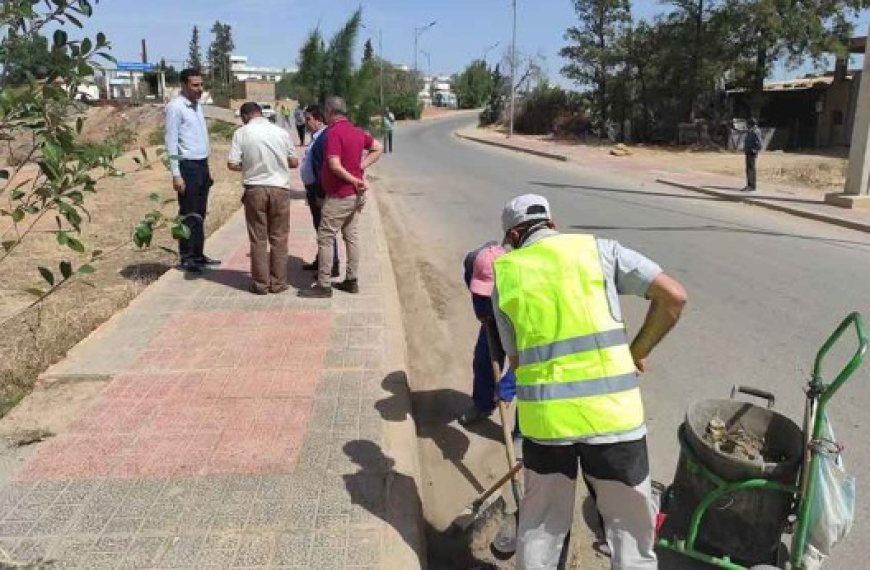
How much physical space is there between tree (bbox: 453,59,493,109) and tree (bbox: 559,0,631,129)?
5097 centimetres

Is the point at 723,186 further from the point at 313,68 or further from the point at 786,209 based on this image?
the point at 313,68

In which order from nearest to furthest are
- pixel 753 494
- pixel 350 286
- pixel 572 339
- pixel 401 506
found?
pixel 572 339 → pixel 753 494 → pixel 401 506 → pixel 350 286

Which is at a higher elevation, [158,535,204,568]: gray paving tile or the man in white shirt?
the man in white shirt

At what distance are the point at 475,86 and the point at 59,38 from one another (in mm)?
87391

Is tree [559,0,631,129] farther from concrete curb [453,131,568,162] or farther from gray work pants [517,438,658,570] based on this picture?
gray work pants [517,438,658,570]

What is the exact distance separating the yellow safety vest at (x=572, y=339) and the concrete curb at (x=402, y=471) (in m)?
0.95

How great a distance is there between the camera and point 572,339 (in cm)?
235

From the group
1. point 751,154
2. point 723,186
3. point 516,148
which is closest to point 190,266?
point 751,154

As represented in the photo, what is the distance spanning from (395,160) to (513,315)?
2196cm

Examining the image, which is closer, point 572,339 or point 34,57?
point 34,57

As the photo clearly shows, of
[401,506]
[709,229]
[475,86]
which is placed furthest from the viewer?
[475,86]

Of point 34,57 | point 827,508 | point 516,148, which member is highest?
point 34,57

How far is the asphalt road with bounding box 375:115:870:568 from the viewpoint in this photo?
4199mm

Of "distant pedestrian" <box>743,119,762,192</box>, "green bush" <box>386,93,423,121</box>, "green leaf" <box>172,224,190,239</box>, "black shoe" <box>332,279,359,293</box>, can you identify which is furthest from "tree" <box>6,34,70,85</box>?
"green bush" <box>386,93,423,121</box>
